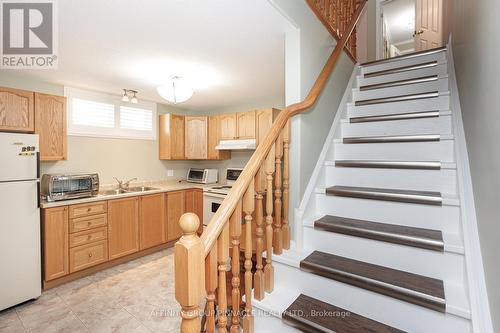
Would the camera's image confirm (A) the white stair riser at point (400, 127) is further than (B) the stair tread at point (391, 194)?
Yes

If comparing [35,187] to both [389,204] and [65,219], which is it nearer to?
[65,219]

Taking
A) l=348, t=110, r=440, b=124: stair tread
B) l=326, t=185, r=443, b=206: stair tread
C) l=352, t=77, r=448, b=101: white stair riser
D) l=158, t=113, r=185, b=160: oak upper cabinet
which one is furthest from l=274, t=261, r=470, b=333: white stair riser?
l=158, t=113, r=185, b=160: oak upper cabinet

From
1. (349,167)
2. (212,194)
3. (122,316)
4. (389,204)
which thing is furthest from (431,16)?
(122,316)

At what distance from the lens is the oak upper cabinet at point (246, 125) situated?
3900mm

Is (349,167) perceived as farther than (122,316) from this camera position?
No

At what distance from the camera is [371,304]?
118 centimetres

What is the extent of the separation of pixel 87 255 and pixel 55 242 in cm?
39

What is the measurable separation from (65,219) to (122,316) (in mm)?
1306

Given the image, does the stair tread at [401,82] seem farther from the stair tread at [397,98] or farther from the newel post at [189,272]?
the newel post at [189,272]

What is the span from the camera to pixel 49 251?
101 inches

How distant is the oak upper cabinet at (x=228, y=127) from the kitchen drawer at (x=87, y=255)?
2.37m

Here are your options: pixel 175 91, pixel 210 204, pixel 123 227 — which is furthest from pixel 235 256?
pixel 210 204

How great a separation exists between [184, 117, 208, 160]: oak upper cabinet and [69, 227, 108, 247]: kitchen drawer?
1862mm

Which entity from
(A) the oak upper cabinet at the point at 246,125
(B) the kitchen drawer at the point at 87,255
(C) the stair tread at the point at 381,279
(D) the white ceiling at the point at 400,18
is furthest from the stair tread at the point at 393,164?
(D) the white ceiling at the point at 400,18
